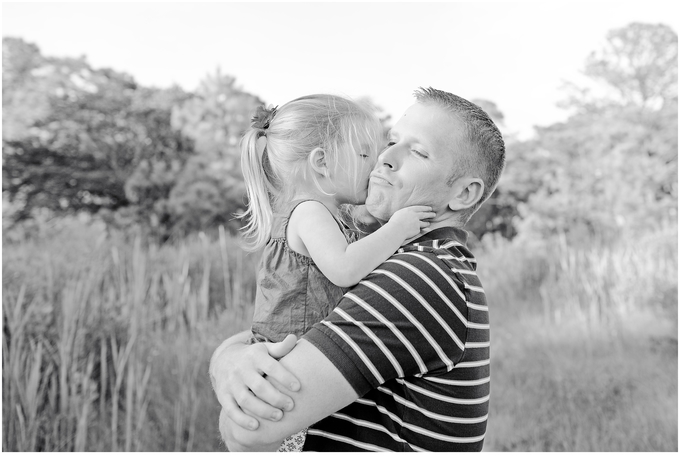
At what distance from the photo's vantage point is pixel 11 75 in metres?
9.91

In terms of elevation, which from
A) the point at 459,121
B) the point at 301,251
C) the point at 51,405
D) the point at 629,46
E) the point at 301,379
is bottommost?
the point at 51,405

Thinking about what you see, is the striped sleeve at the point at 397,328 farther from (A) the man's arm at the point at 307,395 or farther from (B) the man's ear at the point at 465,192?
(B) the man's ear at the point at 465,192

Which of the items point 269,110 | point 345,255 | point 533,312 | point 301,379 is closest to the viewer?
point 301,379

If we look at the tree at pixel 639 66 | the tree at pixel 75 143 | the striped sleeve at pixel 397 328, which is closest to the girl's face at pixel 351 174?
the striped sleeve at pixel 397 328

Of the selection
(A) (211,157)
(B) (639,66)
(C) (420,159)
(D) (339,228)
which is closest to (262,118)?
(D) (339,228)

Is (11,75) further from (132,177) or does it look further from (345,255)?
(345,255)

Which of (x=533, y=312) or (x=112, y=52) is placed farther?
(x=112, y=52)

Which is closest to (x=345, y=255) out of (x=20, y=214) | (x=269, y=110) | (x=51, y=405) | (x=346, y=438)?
(x=346, y=438)

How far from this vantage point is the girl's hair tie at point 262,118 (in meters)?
1.73

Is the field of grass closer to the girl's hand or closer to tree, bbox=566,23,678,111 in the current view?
the girl's hand

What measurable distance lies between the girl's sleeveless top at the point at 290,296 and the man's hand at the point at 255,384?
0.65 ft

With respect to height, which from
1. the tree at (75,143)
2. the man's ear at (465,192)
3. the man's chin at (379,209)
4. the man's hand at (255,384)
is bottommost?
the man's hand at (255,384)

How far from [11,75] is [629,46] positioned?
32.9 ft

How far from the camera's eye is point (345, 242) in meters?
1.39
